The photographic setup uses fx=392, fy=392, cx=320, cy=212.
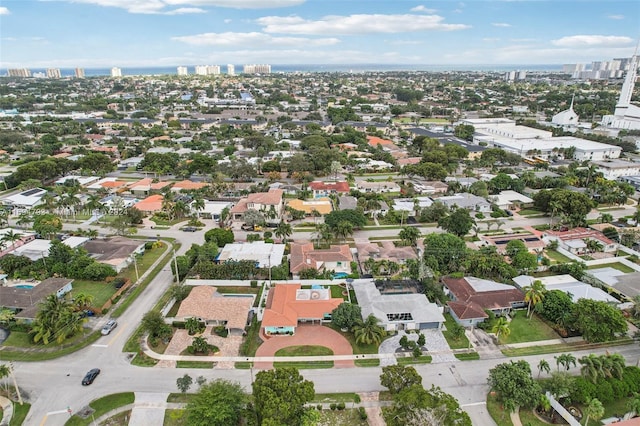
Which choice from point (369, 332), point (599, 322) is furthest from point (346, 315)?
point (599, 322)

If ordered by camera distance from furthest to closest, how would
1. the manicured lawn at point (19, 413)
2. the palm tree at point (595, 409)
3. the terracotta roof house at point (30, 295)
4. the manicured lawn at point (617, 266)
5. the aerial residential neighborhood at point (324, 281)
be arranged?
the manicured lawn at point (617, 266) < the terracotta roof house at point (30, 295) < the aerial residential neighborhood at point (324, 281) < the manicured lawn at point (19, 413) < the palm tree at point (595, 409)

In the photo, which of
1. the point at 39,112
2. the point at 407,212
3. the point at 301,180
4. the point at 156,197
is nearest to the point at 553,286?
the point at 407,212

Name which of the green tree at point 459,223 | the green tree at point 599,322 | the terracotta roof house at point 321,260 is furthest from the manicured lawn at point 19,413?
the green tree at point 459,223

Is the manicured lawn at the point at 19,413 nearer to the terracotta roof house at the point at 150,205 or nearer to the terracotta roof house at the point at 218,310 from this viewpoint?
the terracotta roof house at the point at 218,310

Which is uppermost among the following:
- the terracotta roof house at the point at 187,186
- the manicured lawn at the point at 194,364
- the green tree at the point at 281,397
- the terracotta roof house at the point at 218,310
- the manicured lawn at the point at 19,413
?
the green tree at the point at 281,397

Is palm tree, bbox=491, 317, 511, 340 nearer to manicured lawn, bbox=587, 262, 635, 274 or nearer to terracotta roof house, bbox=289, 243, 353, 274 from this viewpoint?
terracotta roof house, bbox=289, 243, 353, 274

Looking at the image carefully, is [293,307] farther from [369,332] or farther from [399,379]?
[399,379]
